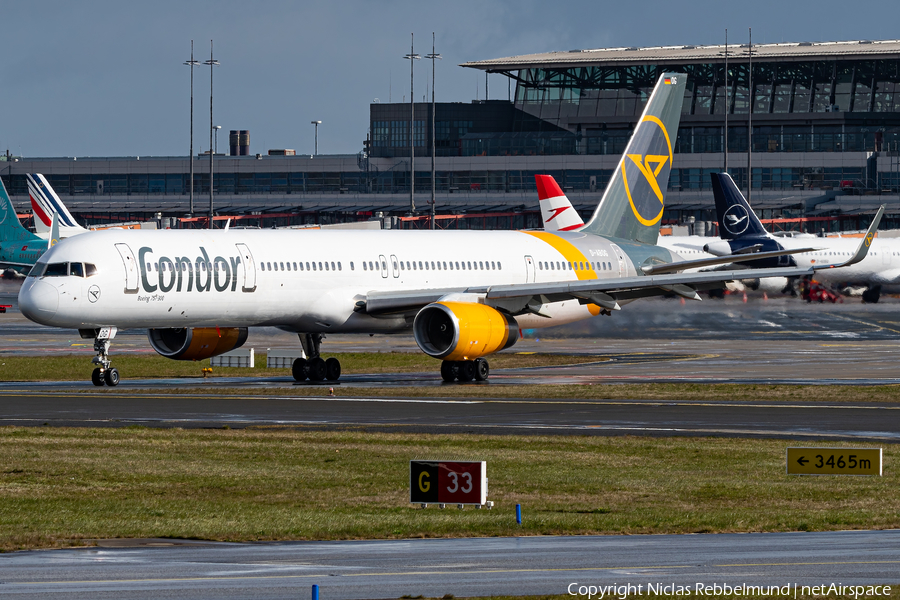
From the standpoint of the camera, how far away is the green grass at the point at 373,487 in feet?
54.2

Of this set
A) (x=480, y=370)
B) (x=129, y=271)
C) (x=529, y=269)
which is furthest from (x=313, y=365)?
(x=529, y=269)

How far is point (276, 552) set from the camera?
14.6 m

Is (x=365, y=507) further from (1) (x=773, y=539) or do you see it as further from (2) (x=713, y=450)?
(2) (x=713, y=450)

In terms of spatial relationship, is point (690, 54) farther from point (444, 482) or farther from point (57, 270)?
point (444, 482)

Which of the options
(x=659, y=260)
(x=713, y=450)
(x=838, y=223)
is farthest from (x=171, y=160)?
(x=713, y=450)

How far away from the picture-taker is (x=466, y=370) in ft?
135

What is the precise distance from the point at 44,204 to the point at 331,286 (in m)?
63.3

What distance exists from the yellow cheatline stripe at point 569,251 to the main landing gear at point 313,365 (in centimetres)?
961

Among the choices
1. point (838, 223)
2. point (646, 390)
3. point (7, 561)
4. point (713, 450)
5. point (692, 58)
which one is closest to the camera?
point (7, 561)

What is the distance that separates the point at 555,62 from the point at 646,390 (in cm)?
12685

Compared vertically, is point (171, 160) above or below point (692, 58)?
below

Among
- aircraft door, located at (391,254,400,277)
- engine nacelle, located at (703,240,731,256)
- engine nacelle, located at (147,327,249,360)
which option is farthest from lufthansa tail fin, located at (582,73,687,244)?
engine nacelle, located at (703,240,731,256)

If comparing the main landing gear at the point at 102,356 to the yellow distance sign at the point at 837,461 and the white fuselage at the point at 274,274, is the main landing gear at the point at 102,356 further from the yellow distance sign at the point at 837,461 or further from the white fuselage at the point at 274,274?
the yellow distance sign at the point at 837,461

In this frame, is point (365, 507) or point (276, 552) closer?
point (276, 552)
